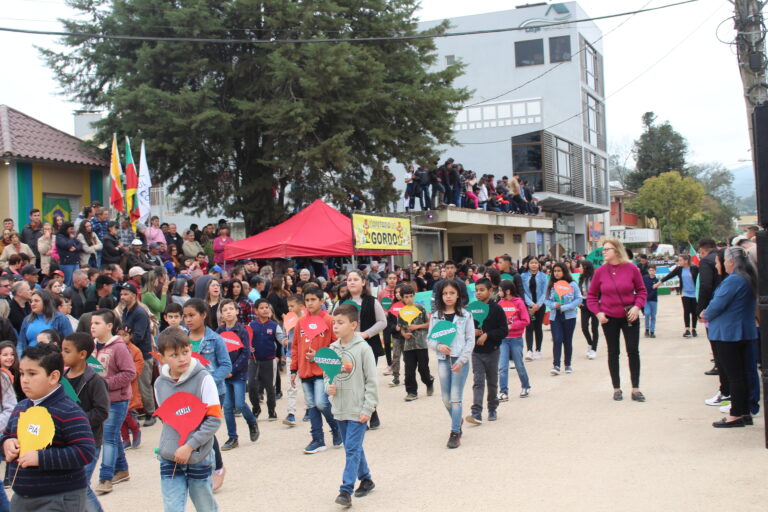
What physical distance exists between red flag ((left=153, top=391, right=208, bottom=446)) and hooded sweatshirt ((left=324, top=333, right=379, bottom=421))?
5.49 feet

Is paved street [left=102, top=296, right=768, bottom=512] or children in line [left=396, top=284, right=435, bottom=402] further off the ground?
children in line [left=396, top=284, right=435, bottom=402]

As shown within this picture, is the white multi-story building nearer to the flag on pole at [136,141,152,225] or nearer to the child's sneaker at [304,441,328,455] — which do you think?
the flag on pole at [136,141,152,225]

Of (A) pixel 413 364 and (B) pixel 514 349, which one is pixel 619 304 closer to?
(B) pixel 514 349

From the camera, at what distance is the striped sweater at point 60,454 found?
3891 mm

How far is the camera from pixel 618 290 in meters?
9.29

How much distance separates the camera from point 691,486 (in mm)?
5809

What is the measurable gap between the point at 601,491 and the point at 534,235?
3637cm

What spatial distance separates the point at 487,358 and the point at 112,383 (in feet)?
13.7

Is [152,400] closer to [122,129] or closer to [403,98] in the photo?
[122,129]

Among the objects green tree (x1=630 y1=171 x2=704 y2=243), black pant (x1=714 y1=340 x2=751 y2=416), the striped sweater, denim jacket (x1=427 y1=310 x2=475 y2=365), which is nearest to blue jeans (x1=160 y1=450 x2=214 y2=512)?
the striped sweater

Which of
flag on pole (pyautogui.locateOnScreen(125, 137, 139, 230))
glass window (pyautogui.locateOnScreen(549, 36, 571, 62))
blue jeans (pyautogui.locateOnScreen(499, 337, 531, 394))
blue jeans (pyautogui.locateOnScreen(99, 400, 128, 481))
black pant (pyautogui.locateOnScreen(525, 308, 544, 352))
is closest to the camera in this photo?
blue jeans (pyautogui.locateOnScreen(99, 400, 128, 481))

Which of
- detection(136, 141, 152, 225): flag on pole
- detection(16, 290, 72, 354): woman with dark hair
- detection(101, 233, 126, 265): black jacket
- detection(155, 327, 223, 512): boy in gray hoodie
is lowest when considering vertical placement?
detection(155, 327, 223, 512): boy in gray hoodie

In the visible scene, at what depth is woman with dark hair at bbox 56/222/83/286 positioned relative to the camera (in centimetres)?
1391

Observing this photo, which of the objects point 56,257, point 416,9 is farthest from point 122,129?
point 416,9
